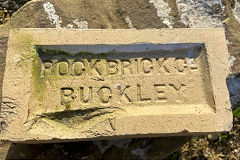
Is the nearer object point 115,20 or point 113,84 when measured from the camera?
point 113,84

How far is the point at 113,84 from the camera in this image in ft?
5.99

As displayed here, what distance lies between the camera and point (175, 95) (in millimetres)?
1846

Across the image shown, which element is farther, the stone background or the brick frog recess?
the stone background

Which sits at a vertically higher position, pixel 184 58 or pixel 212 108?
pixel 184 58

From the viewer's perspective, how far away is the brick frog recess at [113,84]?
1.74 m

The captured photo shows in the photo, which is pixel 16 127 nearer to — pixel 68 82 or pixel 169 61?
pixel 68 82

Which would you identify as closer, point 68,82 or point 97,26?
point 68,82

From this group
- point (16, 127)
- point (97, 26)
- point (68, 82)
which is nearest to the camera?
point (16, 127)

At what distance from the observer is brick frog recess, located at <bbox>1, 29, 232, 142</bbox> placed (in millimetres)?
1740

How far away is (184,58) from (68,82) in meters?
0.80

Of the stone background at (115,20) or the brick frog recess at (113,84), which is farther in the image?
the stone background at (115,20)

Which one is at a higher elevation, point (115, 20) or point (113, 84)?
point (115, 20)

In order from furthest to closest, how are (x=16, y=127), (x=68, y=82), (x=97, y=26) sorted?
1. (x=97, y=26)
2. (x=68, y=82)
3. (x=16, y=127)

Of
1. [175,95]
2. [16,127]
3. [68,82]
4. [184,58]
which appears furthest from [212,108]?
[16,127]
